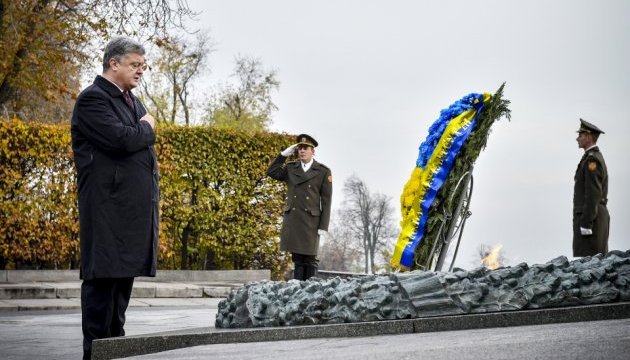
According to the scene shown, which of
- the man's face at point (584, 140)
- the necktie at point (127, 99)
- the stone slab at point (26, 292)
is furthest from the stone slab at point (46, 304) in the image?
the man's face at point (584, 140)

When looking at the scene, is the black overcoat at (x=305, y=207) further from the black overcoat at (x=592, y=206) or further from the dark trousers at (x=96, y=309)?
the dark trousers at (x=96, y=309)

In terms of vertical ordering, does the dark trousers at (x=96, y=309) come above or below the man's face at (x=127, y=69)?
below

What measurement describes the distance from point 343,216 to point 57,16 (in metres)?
26.1

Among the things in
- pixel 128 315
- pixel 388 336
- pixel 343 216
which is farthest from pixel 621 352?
pixel 343 216

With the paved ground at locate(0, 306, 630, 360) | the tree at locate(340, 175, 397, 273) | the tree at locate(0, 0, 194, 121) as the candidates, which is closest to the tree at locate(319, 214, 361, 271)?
the tree at locate(340, 175, 397, 273)

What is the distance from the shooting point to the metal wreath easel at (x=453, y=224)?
361 inches

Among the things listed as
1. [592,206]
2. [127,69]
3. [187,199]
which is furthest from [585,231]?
[187,199]

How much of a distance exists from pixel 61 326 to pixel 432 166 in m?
4.24

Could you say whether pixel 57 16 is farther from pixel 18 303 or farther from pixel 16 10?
pixel 18 303

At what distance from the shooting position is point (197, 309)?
11.9 m

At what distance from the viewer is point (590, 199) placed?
1084 cm

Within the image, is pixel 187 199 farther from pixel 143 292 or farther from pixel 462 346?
pixel 462 346

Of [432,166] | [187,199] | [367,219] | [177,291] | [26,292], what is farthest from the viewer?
[367,219]

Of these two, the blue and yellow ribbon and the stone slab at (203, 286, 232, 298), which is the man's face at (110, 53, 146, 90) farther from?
the stone slab at (203, 286, 232, 298)
